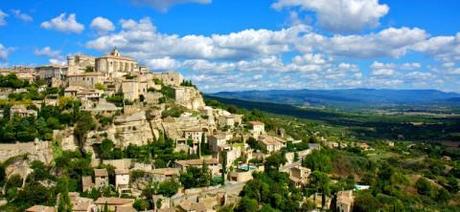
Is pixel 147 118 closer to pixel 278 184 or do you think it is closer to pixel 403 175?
pixel 278 184

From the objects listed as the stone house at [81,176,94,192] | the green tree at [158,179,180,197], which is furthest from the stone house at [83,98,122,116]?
the green tree at [158,179,180,197]

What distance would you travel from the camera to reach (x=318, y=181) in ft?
171

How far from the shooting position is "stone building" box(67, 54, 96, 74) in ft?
215

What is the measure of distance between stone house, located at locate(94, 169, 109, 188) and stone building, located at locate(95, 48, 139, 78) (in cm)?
2102

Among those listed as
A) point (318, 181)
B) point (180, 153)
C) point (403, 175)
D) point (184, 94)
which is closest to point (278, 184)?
point (318, 181)

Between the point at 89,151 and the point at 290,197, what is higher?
the point at 89,151

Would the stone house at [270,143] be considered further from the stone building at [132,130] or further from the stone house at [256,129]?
the stone building at [132,130]

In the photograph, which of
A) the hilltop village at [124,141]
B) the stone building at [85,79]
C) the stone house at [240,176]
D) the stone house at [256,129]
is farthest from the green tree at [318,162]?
the stone building at [85,79]

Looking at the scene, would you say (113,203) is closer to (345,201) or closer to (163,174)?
(163,174)

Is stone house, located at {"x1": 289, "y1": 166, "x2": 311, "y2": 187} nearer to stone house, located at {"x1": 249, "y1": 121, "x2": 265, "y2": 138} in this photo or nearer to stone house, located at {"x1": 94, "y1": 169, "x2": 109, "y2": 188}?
stone house, located at {"x1": 249, "y1": 121, "x2": 265, "y2": 138}

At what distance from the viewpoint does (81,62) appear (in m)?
67.8

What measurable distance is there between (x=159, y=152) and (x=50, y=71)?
22.7 m

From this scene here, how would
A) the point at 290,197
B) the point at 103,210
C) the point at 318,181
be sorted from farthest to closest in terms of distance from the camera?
the point at 318,181 < the point at 290,197 < the point at 103,210

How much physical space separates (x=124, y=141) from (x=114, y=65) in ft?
59.2
